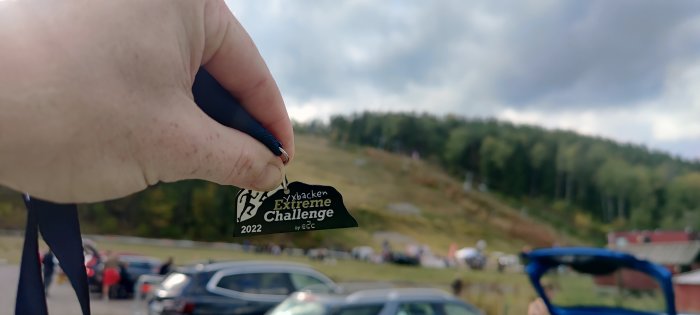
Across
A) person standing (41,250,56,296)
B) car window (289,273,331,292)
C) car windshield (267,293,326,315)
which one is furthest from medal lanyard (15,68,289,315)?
car window (289,273,331,292)

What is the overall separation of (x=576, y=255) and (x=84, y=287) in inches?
105

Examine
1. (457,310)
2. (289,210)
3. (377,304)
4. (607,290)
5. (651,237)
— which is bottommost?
(457,310)

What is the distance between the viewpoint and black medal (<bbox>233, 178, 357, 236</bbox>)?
0.90m

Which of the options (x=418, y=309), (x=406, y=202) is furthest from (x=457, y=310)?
(x=406, y=202)

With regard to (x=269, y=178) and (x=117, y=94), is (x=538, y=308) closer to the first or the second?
(x=269, y=178)

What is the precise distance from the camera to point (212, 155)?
0.77m

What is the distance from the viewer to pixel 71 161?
611 mm

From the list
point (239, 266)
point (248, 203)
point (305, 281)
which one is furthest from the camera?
point (305, 281)

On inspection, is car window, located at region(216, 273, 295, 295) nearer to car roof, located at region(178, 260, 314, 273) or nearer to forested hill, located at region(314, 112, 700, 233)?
car roof, located at region(178, 260, 314, 273)

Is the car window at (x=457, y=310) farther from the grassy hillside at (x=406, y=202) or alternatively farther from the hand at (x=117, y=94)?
the hand at (x=117, y=94)

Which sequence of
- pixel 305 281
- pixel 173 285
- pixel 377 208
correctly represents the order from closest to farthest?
1. pixel 377 208
2. pixel 173 285
3. pixel 305 281

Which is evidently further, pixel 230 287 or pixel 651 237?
pixel 651 237

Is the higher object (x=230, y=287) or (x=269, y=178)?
(x=269, y=178)

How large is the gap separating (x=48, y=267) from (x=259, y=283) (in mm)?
7800
